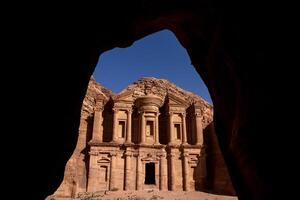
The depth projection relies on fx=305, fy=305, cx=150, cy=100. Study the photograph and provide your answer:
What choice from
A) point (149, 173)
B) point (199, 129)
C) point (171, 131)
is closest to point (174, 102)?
point (171, 131)

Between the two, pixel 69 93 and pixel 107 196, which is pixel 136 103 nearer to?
pixel 107 196

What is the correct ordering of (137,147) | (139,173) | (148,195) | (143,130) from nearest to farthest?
(148,195) → (139,173) → (137,147) → (143,130)

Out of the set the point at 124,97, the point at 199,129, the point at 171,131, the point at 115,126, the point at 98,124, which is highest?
the point at 124,97

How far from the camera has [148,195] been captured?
28.6 meters

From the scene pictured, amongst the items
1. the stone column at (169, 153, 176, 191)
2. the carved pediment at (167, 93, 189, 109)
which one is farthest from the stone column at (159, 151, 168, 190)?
the carved pediment at (167, 93, 189, 109)

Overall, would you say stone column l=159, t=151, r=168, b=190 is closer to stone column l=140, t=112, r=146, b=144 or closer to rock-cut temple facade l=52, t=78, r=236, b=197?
rock-cut temple facade l=52, t=78, r=236, b=197

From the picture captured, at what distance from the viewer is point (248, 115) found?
808cm

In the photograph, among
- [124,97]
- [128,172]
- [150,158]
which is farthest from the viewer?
[124,97]

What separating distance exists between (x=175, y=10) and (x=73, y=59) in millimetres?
4601

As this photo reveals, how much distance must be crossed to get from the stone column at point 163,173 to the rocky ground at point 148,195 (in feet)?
4.70

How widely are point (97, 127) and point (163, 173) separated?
8.84 m

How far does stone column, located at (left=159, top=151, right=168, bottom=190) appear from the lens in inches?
1247

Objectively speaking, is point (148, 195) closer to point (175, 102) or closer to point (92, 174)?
point (92, 174)

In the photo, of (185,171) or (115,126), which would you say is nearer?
(185,171)
